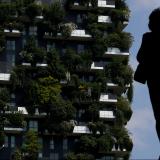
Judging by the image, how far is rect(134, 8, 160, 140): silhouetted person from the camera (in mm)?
6445

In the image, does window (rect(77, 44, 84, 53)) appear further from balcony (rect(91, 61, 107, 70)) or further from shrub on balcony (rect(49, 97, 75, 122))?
shrub on balcony (rect(49, 97, 75, 122))

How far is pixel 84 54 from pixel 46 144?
36.1 ft

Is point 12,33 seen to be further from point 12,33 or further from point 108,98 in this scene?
point 108,98

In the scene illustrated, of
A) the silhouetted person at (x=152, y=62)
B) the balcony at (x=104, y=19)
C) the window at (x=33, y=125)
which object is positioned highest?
the silhouetted person at (x=152, y=62)

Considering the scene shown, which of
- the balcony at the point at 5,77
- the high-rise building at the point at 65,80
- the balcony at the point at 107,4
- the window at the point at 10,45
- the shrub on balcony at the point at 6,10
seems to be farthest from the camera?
the balcony at the point at 107,4

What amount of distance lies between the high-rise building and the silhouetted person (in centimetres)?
7522

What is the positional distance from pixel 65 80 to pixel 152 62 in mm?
80917

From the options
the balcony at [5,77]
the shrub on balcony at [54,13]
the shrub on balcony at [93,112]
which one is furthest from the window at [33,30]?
the shrub on balcony at [93,112]

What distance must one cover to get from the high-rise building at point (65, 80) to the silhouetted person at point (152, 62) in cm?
7522

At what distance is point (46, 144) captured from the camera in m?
85.2

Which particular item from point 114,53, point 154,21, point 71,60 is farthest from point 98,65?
point 154,21

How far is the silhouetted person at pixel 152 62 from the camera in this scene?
21.1 ft

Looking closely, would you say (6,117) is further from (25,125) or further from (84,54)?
(84,54)

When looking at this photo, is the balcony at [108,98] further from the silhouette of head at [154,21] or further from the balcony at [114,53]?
the silhouette of head at [154,21]
